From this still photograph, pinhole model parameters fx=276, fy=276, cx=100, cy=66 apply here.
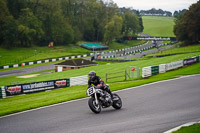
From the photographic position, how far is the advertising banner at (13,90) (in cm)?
A: 2748

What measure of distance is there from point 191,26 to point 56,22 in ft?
157

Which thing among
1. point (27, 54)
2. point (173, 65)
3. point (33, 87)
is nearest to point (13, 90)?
point (33, 87)

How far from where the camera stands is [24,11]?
306 feet

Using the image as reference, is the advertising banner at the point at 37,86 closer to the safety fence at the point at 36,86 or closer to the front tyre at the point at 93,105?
the safety fence at the point at 36,86

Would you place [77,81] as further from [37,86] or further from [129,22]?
[129,22]

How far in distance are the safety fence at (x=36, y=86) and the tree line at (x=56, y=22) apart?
57859 millimetres

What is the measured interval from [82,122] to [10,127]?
2792mm

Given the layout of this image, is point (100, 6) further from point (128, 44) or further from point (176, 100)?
point (176, 100)

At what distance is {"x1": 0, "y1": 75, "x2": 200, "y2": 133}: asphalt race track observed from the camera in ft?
32.9

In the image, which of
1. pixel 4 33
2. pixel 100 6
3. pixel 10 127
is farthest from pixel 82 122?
pixel 100 6

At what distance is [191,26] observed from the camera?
3317 inches

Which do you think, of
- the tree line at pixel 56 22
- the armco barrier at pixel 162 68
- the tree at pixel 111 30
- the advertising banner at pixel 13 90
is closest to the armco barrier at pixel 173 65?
the armco barrier at pixel 162 68

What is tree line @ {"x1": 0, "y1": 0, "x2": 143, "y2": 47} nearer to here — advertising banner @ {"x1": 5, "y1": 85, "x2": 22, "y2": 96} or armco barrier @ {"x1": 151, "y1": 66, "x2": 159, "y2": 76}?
advertising banner @ {"x1": 5, "y1": 85, "x2": 22, "y2": 96}

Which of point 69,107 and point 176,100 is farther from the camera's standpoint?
point 176,100
